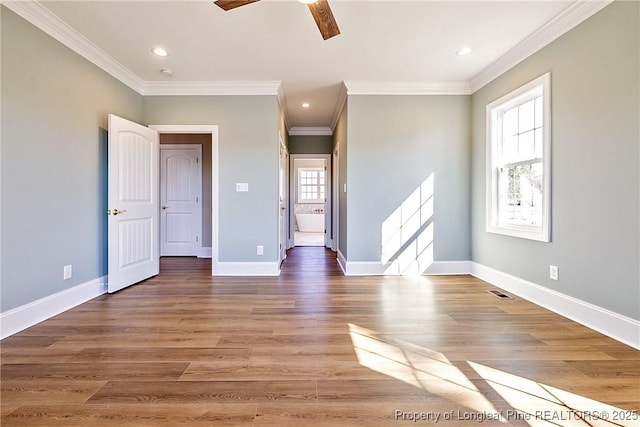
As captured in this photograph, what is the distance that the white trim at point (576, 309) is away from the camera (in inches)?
80.5

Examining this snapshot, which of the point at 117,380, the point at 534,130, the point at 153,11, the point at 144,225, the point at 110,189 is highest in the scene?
the point at 153,11

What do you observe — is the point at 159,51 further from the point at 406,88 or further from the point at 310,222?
the point at 310,222

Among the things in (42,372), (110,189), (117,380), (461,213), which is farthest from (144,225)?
(461,213)

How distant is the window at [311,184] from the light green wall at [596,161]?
26.2 feet

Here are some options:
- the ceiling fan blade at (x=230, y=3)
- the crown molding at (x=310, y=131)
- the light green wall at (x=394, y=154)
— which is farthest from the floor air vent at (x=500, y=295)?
the crown molding at (x=310, y=131)

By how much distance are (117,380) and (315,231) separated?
861 cm

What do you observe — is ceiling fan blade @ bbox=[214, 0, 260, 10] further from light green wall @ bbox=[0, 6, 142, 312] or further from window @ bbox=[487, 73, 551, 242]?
window @ bbox=[487, 73, 551, 242]

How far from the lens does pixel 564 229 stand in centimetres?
259

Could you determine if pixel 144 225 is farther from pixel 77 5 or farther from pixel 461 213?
pixel 461 213

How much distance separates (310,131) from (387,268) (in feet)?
11.8

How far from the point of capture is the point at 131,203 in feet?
11.3

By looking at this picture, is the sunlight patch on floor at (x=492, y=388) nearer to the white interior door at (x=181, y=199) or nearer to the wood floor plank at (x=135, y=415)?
the wood floor plank at (x=135, y=415)

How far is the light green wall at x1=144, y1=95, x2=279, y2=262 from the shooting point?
399 centimetres

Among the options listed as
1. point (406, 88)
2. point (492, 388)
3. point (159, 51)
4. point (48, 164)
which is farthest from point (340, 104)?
point (492, 388)
